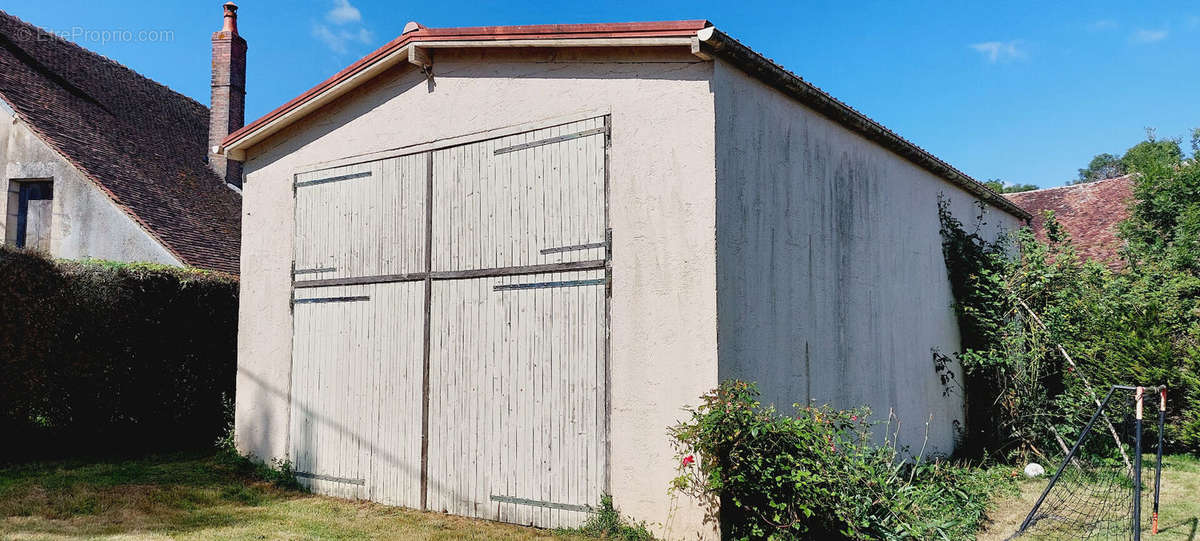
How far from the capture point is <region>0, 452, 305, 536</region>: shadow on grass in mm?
6883

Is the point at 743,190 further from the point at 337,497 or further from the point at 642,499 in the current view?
the point at 337,497

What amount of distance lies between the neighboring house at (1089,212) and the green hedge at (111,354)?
49.9 ft

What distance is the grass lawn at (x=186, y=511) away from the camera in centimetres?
671

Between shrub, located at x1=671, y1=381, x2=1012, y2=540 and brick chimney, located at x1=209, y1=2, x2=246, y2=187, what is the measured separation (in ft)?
52.3

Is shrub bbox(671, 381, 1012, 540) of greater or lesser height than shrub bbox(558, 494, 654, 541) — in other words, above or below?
above

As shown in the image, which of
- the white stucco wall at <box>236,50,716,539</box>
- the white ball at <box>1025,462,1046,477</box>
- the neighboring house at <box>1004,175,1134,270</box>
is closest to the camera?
the white stucco wall at <box>236,50,716,539</box>

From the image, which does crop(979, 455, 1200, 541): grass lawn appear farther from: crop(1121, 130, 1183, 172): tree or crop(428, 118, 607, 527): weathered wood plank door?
crop(1121, 130, 1183, 172): tree

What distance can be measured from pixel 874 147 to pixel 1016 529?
13.7 ft

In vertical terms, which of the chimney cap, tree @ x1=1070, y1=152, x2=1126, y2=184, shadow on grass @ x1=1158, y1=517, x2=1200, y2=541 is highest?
tree @ x1=1070, y1=152, x2=1126, y2=184

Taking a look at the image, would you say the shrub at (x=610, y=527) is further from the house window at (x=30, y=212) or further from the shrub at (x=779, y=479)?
the house window at (x=30, y=212)

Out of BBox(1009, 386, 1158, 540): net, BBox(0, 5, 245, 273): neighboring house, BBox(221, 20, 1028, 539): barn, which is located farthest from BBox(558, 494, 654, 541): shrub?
BBox(0, 5, 245, 273): neighboring house

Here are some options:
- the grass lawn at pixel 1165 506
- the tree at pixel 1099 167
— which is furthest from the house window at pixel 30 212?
the tree at pixel 1099 167

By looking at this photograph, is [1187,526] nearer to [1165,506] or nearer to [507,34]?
[1165,506]

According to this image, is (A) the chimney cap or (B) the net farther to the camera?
(A) the chimney cap
